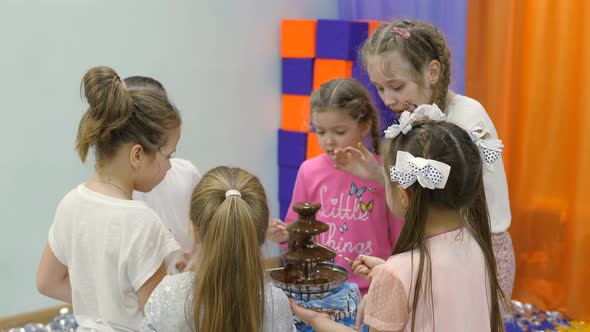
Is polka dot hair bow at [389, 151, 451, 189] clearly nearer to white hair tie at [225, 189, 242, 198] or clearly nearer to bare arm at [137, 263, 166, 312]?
white hair tie at [225, 189, 242, 198]

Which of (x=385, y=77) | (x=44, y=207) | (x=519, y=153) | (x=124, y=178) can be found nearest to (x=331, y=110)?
(x=385, y=77)

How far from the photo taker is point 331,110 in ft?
7.77

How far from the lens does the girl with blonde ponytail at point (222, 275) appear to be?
1488 millimetres

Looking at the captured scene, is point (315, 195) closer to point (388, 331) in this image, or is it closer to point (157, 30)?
point (388, 331)

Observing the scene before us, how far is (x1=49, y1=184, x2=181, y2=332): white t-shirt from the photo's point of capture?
170 centimetres

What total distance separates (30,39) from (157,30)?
716mm

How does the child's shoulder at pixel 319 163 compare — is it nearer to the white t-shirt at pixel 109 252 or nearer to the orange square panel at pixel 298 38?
the white t-shirt at pixel 109 252

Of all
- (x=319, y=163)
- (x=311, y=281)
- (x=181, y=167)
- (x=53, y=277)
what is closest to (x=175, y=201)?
(x=181, y=167)

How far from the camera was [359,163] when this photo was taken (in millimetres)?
2242

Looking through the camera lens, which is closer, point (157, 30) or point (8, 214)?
point (8, 214)

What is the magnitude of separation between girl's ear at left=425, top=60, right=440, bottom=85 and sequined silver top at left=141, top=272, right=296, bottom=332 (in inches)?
37.7

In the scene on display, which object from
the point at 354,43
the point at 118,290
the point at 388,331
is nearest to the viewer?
the point at 388,331

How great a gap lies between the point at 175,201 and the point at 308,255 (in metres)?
0.89

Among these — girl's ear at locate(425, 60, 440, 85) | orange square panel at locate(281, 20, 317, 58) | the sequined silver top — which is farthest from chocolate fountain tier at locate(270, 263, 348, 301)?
orange square panel at locate(281, 20, 317, 58)
